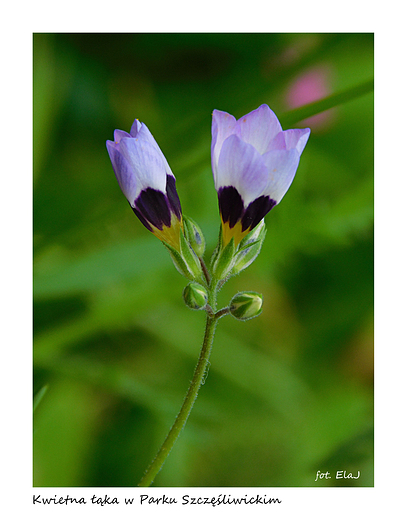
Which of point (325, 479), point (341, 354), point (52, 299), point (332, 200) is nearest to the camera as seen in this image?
point (325, 479)

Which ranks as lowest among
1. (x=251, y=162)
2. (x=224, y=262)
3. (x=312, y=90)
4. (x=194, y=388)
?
(x=194, y=388)

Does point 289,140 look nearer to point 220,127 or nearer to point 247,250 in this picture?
point 220,127

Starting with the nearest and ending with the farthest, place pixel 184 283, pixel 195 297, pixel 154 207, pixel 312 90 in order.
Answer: pixel 195 297, pixel 154 207, pixel 184 283, pixel 312 90

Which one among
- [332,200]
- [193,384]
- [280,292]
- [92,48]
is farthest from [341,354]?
[92,48]

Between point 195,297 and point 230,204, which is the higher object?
point 230,204

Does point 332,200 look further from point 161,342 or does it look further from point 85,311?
point 85,311

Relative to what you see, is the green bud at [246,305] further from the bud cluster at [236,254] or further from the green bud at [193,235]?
the green bud at [193,235]

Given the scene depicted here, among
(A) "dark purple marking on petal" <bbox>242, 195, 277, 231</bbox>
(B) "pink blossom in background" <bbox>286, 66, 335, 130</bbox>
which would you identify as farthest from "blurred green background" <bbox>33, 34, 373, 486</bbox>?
(A) "dark purple marking on petal" <bbox>242, 195, 277, 231</bbox>

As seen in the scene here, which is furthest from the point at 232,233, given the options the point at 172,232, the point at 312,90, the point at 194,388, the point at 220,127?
the point at 312,90
